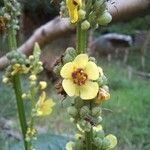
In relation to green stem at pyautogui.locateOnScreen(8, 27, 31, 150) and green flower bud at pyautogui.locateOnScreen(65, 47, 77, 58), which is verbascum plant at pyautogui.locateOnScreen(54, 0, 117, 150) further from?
green stem at pyautogui.locateOnScreen(8, 27, 31, 150)

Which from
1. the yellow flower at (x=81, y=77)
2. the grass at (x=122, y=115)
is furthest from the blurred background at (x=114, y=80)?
the yellow flower at (x=81, y=77)

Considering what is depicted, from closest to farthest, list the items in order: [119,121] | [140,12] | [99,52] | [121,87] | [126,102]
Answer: [140,12], [119,121], [126,102], [121,87], [99,52]

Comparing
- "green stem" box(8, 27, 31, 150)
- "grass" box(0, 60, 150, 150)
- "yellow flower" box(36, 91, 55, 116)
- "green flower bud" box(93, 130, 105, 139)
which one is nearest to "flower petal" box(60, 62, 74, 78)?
"green flower bud" box(93, 130, 105, 139)

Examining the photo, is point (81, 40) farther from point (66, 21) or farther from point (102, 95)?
point (66, 21)

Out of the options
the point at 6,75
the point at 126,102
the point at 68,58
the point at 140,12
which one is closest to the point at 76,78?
the point at 68,58

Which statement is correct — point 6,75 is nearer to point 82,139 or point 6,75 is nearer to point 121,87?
point 82,139

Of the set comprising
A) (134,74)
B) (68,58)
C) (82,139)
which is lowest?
(134,74)
